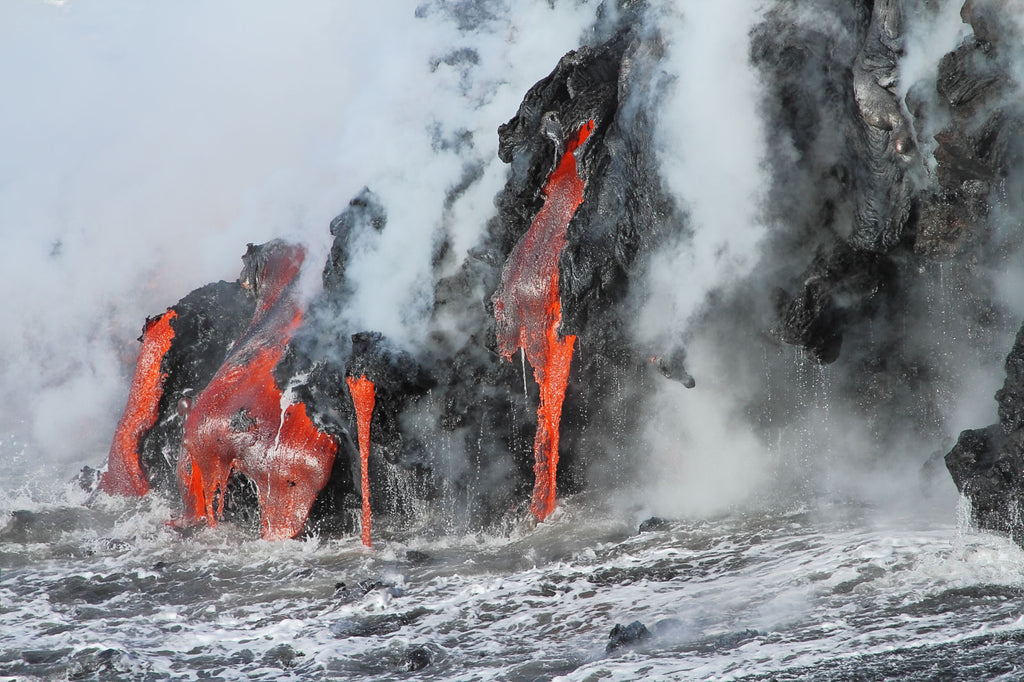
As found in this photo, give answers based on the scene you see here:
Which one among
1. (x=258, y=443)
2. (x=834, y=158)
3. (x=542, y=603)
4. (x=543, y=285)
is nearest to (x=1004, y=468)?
(x=834, y=158)

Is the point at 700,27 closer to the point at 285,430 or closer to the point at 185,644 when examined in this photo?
the point at 285,430

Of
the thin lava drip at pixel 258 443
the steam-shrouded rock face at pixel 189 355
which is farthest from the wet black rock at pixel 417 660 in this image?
the steam-shrouded rock face at pixel 189 355

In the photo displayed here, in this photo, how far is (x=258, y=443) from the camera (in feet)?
32.3

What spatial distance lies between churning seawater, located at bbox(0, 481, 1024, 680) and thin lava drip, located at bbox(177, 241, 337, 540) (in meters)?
0.44

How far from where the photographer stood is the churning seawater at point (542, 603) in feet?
18.7

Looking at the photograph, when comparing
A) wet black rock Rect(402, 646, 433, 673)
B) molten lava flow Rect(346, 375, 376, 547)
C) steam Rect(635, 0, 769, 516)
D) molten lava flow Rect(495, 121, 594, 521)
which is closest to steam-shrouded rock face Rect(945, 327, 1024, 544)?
steam Rect(635, 0, 769, 516)

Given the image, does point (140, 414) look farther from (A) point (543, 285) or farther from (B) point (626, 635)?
(B) point (626, 635)

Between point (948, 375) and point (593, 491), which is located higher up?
point (948, 375)

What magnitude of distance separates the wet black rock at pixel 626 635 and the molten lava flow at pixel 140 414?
23.6 feet

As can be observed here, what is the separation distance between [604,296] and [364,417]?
2716 millimetres

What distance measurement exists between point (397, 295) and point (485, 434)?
1.72 metres

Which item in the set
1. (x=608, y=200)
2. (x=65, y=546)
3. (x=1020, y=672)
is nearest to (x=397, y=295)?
(x=608, y=200)

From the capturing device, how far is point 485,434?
9.78 metres

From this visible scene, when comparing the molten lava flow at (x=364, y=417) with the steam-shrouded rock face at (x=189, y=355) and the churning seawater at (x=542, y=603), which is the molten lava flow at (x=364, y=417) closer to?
the churning seawater at (x=542, y=603)
